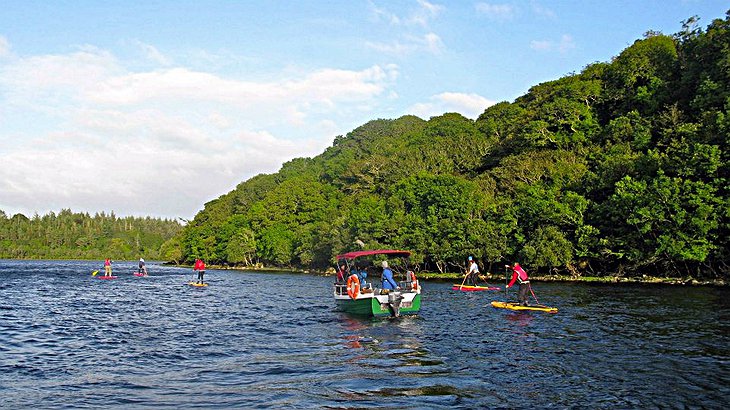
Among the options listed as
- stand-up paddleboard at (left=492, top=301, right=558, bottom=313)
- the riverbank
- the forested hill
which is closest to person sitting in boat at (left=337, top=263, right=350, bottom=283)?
stand-up paddleboard at (left=492, top=301, right=558, bottom=313)

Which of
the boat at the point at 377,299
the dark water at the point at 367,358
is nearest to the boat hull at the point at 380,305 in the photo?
the boat at the point at 377,299

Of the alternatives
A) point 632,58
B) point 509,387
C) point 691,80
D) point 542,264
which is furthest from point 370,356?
point 632,58

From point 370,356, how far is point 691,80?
8437cm

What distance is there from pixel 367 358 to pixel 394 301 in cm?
1008

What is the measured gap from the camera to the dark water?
14.4 meters

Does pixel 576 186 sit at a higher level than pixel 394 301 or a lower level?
higher

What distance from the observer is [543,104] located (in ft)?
345

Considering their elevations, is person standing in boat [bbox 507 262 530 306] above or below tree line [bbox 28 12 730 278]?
below

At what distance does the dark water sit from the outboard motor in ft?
1.82

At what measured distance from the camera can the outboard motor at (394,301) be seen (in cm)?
2941

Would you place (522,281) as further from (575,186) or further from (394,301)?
(575,186)

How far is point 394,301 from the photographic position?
29.5 meters

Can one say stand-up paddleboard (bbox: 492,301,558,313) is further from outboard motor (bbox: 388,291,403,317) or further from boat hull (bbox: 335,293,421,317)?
outboard motor (bbox: 388,291,403,317)

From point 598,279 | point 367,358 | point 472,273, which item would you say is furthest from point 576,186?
point 367,358
